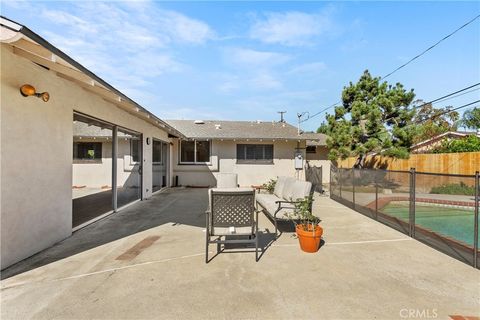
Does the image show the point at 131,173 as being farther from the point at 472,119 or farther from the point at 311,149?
the point at 472,119

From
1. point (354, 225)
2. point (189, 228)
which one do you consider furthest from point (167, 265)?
point (354, 225)

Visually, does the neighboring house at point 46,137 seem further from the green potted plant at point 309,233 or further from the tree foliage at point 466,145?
the tree foliage at point 466,145

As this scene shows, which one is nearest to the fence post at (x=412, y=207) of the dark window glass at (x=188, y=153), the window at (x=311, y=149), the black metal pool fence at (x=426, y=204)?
the black metal pool fence at (x=426, y=204)

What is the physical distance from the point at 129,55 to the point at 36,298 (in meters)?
9.00

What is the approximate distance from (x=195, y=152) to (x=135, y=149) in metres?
5.36

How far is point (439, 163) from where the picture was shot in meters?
13.3

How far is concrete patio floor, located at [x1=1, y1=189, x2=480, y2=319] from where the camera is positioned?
2.49 m

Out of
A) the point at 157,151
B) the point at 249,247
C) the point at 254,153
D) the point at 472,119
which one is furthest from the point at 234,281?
the point at 472,119

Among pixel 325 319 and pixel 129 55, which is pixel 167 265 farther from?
pixel 129 55

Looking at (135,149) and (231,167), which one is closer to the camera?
(135,149)

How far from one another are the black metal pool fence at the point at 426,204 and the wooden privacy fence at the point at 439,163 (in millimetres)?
7238

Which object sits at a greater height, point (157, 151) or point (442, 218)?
point (157, 151)

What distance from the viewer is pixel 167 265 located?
356 cm

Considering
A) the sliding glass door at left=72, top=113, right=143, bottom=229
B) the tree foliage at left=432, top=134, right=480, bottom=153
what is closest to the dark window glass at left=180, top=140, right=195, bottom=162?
the sliding glass door at left=72, top=113, right=143, bottom=229
